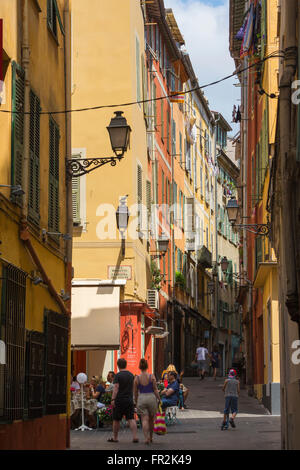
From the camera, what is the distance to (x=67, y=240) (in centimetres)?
1677

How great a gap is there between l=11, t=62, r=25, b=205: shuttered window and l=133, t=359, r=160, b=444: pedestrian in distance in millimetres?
5909

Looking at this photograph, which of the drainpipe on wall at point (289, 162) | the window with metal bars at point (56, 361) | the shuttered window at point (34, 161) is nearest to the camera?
the drainpipe on wall at point (289, 162)

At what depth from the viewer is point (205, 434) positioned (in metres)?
19.6

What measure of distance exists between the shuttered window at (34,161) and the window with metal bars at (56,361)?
5.82 feet

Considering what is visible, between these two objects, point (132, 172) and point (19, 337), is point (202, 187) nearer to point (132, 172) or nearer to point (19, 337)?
point (132, 172)

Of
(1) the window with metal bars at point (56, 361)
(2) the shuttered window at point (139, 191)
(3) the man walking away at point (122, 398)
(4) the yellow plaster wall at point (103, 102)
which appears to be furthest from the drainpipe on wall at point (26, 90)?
(2) the shuttered window at point (139, 191)

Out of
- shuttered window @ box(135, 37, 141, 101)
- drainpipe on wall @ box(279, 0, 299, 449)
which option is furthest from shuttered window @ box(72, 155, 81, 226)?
drainpipe on wall @ box(279, 0, 299, 449)

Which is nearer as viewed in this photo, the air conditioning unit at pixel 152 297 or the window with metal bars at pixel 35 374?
the window with metal bars at pixel 35 374

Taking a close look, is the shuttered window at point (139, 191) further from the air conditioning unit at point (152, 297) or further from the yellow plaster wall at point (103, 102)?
the air conditioning unit at point (152, 297)

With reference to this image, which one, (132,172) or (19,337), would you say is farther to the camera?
(132,172)

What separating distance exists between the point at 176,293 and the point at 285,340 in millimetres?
27594

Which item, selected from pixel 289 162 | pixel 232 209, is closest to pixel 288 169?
pixel 289 162

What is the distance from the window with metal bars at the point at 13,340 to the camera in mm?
11523
